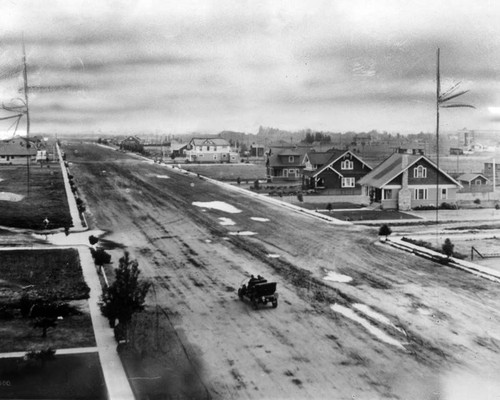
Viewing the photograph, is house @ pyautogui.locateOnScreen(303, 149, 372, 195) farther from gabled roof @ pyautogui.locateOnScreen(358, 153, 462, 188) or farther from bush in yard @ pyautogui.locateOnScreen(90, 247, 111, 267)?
bush in yard @ pyautogui.locateOnScreen(90, 247, 111, 267)

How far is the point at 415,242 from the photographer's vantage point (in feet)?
134

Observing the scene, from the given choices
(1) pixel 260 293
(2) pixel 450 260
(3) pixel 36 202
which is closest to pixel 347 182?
(3) pixel 36 202

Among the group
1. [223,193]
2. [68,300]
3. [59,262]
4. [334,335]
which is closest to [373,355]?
[334,335]

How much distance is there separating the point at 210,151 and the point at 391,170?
81.5 metres

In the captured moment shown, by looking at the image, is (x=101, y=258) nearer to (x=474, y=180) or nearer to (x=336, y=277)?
(x=336, y=277)

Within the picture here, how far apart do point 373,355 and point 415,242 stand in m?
22.1

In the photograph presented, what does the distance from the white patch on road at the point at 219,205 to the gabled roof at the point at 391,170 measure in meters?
15.9

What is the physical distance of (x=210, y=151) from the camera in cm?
13875

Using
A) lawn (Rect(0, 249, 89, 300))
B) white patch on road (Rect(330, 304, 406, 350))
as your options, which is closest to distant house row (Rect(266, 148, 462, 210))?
white patch on road (Rect(330, 304, 406, 350))

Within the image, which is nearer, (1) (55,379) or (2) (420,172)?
(1) (55,379)

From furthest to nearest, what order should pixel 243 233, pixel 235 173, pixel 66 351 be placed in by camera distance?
1. pixel 235 173
2. pixel 243 233
3. pixel 66 351

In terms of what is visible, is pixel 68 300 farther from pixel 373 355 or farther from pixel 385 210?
pixel 385 210

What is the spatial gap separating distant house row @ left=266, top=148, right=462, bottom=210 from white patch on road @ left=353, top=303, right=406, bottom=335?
2837 cm

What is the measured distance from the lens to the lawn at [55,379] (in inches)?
638
